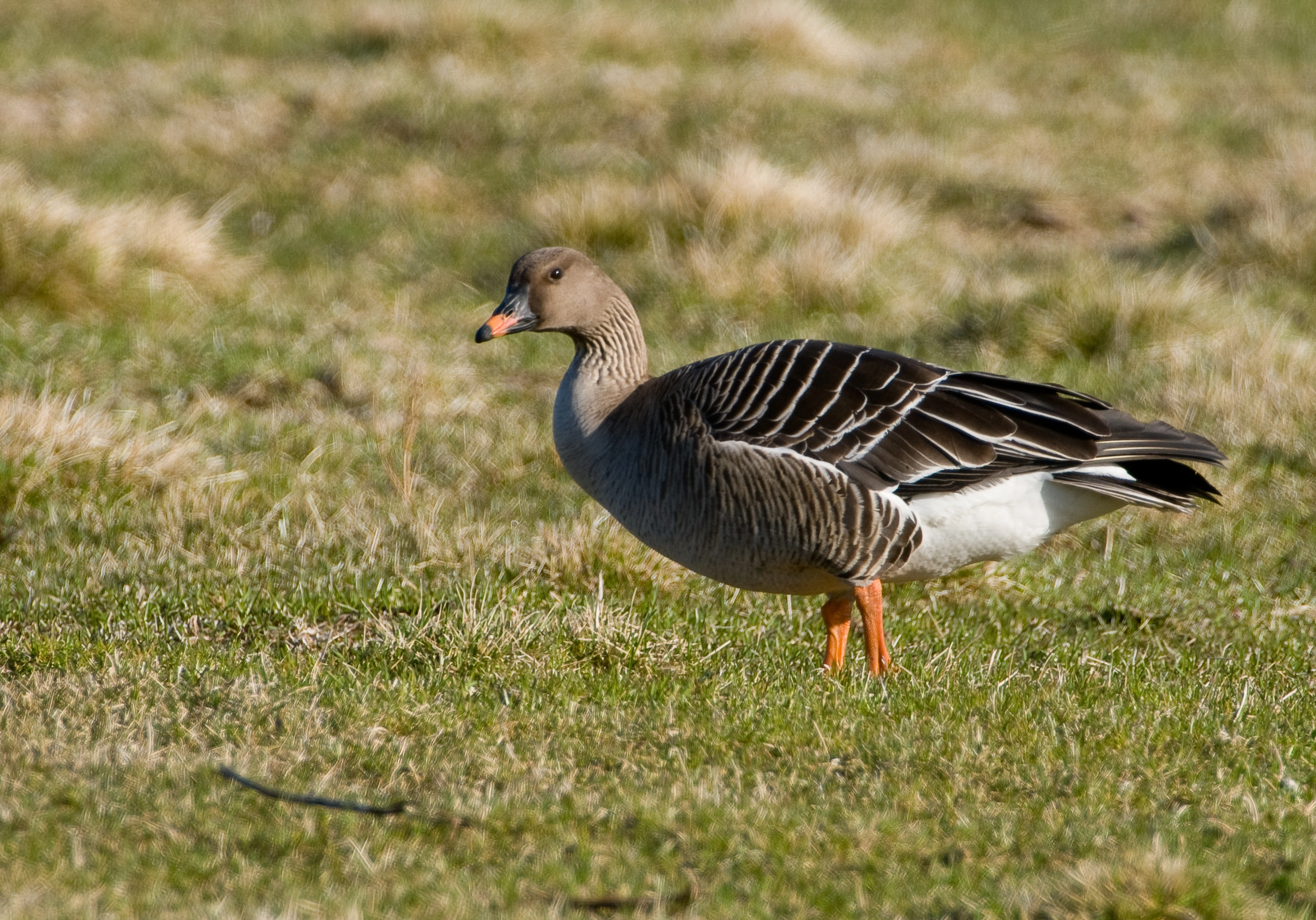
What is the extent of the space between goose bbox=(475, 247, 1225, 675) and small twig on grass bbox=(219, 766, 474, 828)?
71.3 inches

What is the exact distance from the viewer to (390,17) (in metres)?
16.9

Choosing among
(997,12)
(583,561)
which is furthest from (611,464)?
(997,12)

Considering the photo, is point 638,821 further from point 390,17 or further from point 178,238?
point 390,17

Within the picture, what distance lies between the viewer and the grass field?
3828mm

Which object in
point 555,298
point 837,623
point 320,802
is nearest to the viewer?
point 320,802

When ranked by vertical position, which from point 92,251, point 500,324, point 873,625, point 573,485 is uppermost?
point 500,324

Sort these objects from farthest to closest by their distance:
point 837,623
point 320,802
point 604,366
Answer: point 604,366 → point 837,623 → point 320,802

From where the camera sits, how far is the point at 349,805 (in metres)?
3.84

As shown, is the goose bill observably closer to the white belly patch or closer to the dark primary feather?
the dark primary feather

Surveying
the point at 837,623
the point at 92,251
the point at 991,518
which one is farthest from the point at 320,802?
the point at 92,251

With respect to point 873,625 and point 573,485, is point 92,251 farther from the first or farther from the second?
point 873,625

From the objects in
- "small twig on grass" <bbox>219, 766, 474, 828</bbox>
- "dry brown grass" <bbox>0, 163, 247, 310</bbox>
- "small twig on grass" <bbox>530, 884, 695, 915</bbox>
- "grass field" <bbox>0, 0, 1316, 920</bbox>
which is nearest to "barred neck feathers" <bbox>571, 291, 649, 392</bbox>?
"grass field" <bbox>0, 0, 1316, 920</bbox>

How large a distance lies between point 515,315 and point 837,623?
1825 mm

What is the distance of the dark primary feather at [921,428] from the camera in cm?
542
